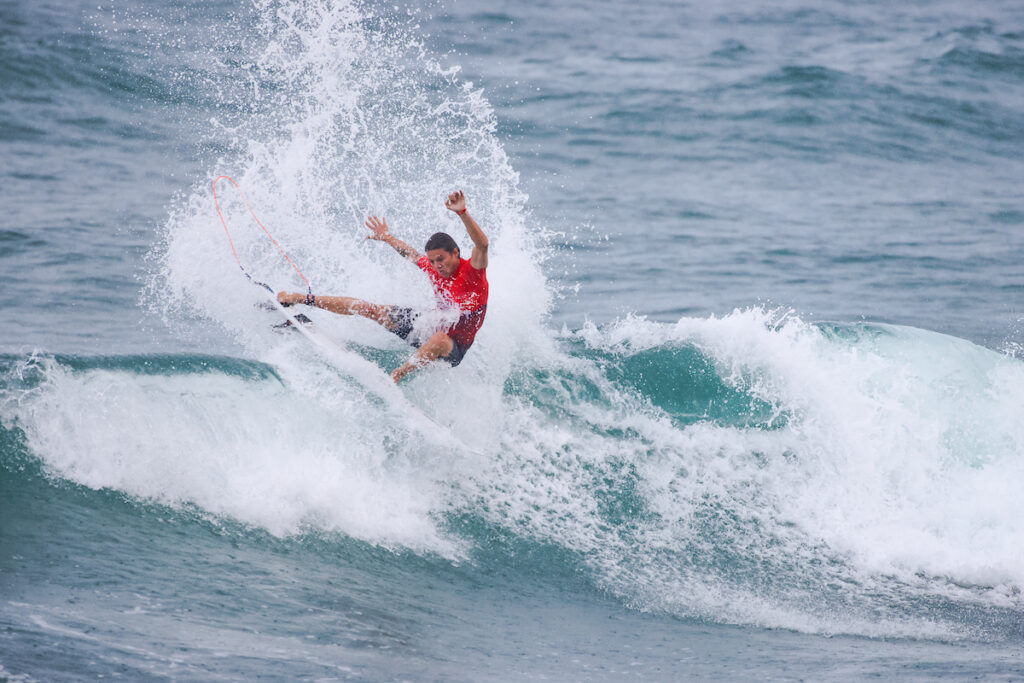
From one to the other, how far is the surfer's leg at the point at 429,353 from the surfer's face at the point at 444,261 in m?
0.50

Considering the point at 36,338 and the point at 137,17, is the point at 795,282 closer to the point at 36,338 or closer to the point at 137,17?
the point at 36,338

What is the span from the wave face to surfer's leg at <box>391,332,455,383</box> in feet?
1.55

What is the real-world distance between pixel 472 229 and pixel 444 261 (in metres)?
0.48

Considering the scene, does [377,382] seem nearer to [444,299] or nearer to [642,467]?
[444,299]

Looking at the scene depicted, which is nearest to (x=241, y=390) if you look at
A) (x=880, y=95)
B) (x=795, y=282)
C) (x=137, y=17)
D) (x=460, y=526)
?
(x=460, y=526)

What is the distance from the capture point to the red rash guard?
725cm

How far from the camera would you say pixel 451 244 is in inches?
277

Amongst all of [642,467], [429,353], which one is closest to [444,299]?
[429,353]

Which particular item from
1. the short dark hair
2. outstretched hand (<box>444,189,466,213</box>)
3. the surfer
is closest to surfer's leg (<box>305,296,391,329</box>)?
the surfer

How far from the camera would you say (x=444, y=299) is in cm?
744

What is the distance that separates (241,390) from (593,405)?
9.89 feet

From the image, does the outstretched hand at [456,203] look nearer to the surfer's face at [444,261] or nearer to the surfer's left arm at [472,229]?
the surfer's left arm at [472,229]

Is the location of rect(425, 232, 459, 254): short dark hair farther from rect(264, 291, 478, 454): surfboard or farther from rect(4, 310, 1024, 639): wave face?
rect(4, 310, 1024, 639): wave face

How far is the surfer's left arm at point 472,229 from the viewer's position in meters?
6.43
